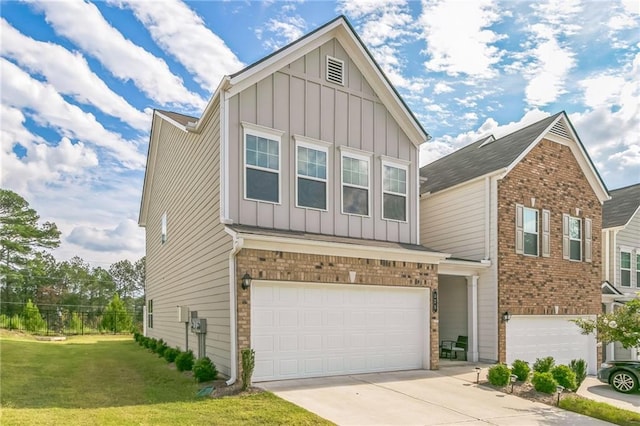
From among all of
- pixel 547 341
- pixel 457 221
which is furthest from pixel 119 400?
pixel 547 341

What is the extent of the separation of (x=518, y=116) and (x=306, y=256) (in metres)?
13.3

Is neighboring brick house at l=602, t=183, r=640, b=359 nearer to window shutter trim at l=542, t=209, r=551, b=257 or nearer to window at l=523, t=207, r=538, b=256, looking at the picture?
window shutter trim at l=542, t=209, r=551, b=257

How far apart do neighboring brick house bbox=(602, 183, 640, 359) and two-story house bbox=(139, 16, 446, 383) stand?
11.6 meters

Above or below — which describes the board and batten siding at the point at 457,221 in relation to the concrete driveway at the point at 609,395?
above

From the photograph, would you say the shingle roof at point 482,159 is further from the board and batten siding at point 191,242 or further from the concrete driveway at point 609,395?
the board and batten siding at point 191,242

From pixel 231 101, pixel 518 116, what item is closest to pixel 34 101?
pixel 231 101

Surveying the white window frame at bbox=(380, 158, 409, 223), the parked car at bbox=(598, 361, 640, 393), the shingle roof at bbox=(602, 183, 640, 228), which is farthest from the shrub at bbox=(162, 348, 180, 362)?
the shingle roof at bbox=(602, 183, 640, 228)

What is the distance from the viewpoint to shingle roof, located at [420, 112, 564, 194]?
49.2 ft

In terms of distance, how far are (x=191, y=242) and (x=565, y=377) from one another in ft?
33.4

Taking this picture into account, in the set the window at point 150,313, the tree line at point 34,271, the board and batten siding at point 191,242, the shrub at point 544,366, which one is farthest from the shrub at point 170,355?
the tree line at point 34,271

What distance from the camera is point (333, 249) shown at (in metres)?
10.8

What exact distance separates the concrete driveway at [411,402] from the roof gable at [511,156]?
23.3 feet

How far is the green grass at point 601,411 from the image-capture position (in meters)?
8.19

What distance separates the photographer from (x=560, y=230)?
1588 centimetres
